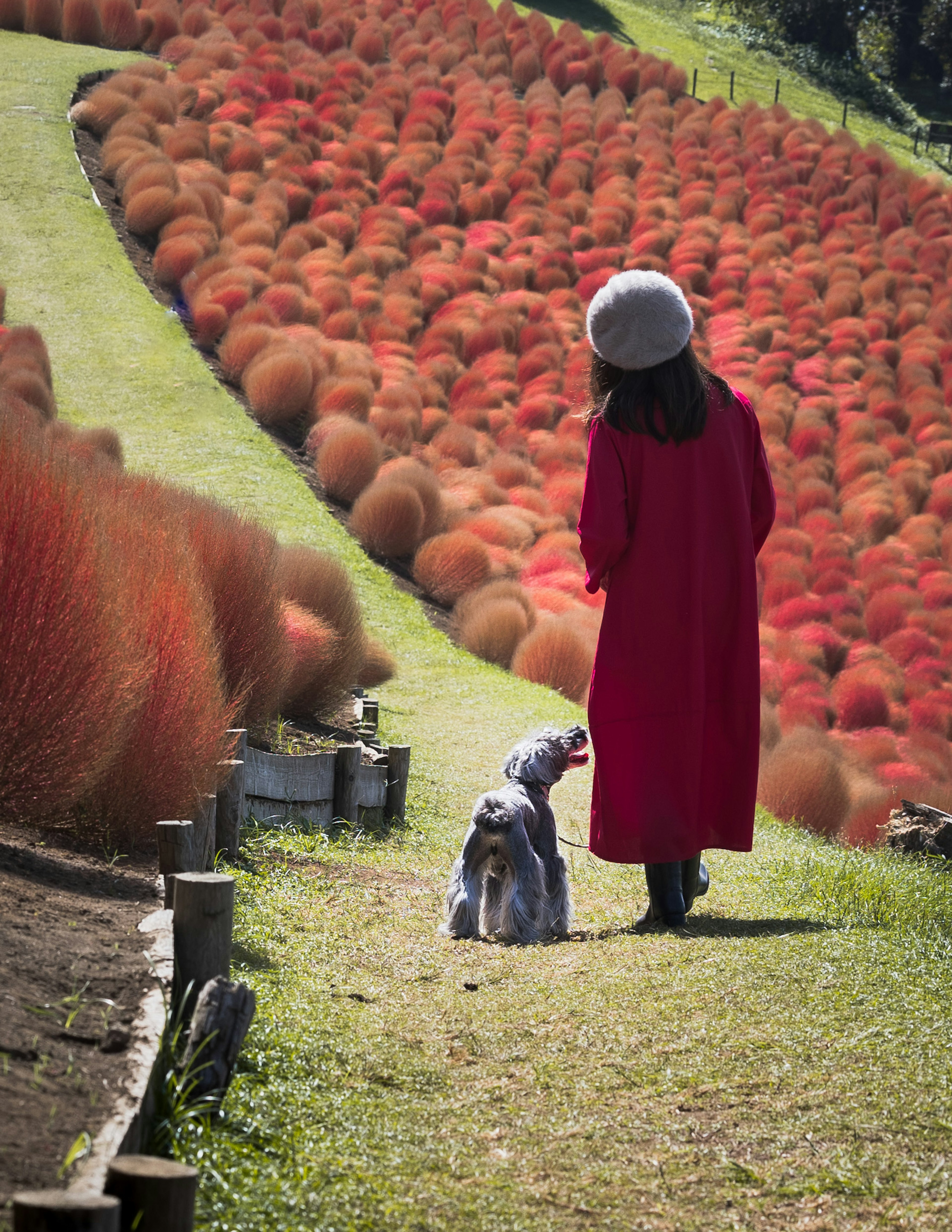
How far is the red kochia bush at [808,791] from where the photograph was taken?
9547 millimetres

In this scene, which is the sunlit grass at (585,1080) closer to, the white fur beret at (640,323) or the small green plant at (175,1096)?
the small green plant at (175,1096)

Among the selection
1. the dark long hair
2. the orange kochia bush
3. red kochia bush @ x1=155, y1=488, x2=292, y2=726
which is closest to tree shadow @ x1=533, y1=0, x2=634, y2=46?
the orange kochia bush

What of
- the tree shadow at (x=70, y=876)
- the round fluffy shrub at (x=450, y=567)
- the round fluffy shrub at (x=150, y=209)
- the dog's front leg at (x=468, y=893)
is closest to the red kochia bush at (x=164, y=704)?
the tree shadow at (x=70, y=876)

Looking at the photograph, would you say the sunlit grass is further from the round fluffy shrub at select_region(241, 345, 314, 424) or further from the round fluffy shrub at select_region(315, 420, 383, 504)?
the round fluffy shrub at select_region(241, 345, 314, 424)

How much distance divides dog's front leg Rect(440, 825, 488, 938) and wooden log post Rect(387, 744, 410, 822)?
2.12 m

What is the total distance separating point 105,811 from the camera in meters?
4.32

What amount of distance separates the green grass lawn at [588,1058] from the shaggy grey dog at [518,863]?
0.16 meters

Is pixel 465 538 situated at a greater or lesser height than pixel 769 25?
lesser

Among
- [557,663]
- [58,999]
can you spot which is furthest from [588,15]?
[58,999]

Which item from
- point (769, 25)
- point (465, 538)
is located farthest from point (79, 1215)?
point (769, 25)

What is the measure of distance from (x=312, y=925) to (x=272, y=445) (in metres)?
10.5

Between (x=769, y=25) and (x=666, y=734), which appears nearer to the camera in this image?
(x=666, y=734)

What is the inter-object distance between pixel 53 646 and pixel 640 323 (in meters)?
2.08

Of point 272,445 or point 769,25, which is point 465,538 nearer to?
point 272,445
